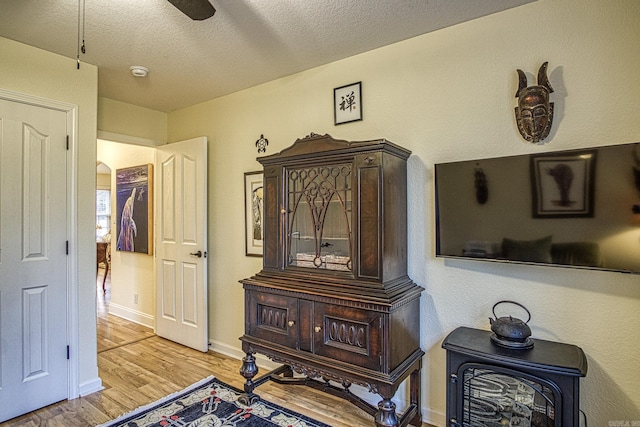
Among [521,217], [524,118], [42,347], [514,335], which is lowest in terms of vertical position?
[42,347]

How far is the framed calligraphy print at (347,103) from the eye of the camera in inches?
101

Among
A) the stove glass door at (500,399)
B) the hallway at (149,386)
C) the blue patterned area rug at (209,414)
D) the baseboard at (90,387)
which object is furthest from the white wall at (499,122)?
the baseboard at (90,387)

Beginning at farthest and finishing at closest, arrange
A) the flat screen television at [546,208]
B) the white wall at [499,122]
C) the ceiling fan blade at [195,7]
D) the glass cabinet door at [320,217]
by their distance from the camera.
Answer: the glass cabinet door at [320,217]
the white wall at [499,122]
the flat screen television at [546,208]
the ceiling fan blade at [195,7]

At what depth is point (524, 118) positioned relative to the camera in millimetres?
1902

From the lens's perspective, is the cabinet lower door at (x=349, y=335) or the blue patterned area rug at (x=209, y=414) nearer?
the cabinet lower door at (x=349, y=335)

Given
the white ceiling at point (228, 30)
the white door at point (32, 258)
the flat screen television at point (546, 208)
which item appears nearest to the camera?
the flat screen television at point (546, 208)

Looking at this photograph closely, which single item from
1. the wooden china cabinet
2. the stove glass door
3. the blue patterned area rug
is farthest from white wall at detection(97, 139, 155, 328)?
the stove glass door

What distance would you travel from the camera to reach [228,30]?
7.25 feet

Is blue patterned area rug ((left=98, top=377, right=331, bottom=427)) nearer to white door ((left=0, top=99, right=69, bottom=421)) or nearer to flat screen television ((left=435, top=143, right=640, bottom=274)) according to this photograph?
white door ((left=0, top=99, right=69, bottom=421))

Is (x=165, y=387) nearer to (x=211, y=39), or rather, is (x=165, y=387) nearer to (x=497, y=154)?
(x=211, y=39)

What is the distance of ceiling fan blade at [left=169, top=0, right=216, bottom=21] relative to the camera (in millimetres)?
1446

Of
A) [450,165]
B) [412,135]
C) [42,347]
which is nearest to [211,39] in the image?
[412,135]

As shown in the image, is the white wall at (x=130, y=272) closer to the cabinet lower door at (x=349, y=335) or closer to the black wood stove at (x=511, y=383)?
the cabinet lower door at (x=349, y=335)

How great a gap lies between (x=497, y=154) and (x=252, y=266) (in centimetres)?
218
